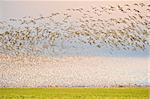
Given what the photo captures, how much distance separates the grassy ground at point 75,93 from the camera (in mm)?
3506

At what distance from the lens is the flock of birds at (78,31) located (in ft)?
11.5

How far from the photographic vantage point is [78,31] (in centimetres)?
354

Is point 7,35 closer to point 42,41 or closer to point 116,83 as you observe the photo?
point 42,41

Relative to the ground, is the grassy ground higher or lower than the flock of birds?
lower

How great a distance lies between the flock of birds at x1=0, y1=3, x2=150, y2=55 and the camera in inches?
138

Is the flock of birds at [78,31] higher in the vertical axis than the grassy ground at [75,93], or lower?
higher

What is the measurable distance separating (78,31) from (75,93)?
1.41 feet

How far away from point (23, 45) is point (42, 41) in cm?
14

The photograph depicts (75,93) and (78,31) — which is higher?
(78,31)

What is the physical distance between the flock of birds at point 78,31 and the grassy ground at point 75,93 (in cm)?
26

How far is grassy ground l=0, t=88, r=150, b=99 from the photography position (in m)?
3.51

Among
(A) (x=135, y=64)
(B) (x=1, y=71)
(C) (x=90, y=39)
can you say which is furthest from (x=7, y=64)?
(A) (x=135, y=64)

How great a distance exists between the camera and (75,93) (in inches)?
139

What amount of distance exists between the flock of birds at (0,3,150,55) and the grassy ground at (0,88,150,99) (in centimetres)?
26
